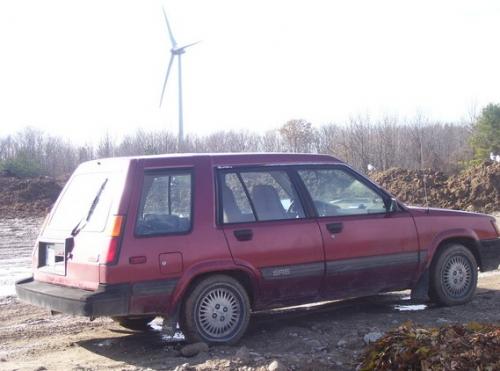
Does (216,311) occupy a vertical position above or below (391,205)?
below

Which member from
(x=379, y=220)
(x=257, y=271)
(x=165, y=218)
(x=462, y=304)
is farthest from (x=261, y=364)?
(x=462, y=304)

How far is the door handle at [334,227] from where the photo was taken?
687 cm

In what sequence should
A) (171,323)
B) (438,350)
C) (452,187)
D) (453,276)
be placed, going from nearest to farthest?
(438,350), (171,323), (453,276), (452,187)

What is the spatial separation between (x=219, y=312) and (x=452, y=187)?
59.9 feet

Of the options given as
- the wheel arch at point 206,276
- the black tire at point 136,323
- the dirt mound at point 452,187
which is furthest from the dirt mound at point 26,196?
the wheel arch at point 206,276

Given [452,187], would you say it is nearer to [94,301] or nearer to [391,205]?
[391,205]

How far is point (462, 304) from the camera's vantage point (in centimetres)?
773

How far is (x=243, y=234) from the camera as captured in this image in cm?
636

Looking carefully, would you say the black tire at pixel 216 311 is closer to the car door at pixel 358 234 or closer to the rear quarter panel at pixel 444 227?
the car door at pixel 358 234

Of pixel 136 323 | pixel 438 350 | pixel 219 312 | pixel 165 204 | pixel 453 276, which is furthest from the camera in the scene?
pixel 453 276

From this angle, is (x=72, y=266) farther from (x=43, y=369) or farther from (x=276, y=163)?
(x=276, y=163)

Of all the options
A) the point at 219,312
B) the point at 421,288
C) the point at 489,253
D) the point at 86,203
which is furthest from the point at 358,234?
the point at 86,203

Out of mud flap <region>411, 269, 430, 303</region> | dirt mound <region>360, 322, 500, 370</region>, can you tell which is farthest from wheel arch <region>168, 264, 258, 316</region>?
mud flap <region>411, 269, 430, 303</region>

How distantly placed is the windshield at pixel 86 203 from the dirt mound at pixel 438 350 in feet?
8.70
